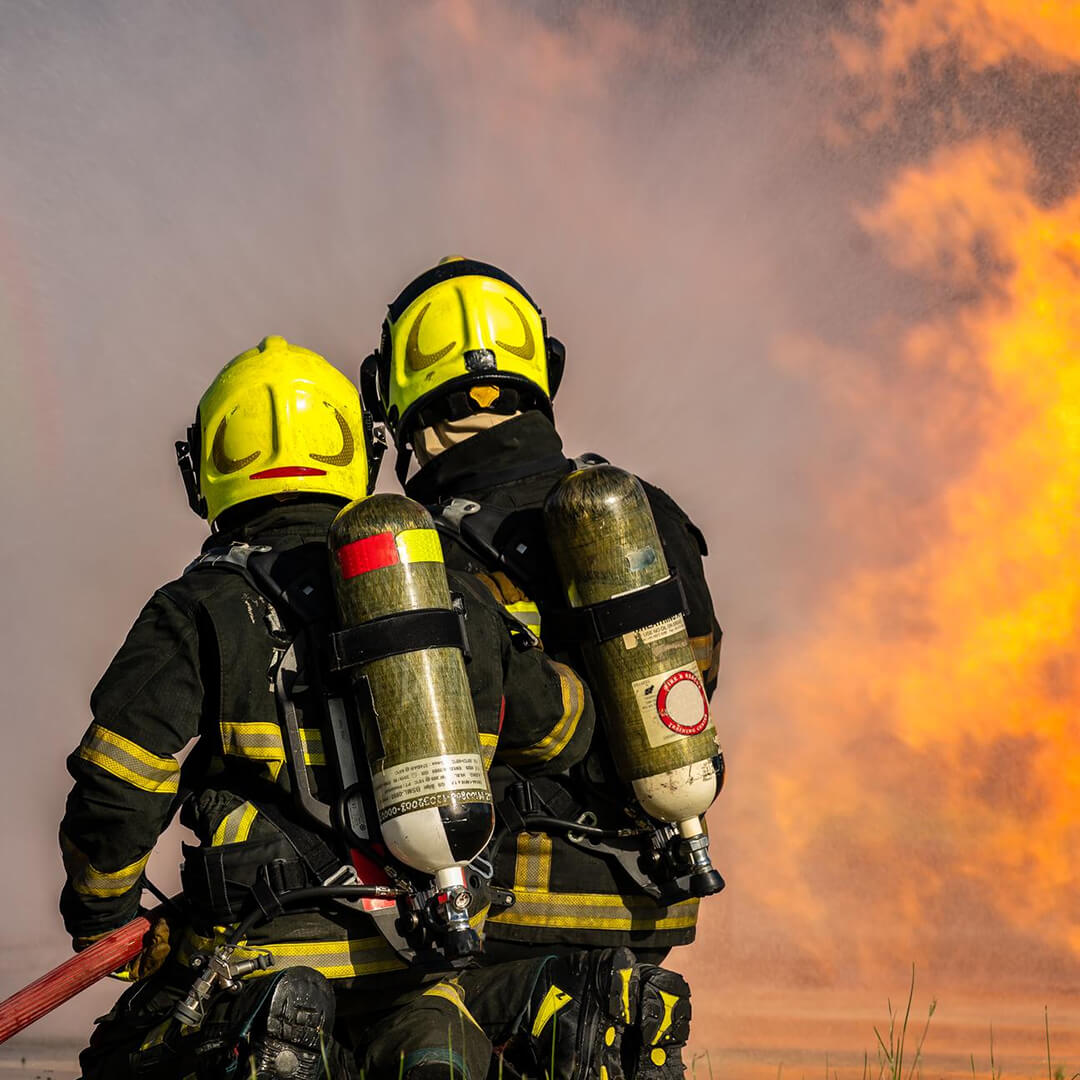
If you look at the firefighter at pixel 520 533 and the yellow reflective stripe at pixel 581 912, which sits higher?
the firefighter at pixel 520 533

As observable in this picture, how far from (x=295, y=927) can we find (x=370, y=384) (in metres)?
2.89

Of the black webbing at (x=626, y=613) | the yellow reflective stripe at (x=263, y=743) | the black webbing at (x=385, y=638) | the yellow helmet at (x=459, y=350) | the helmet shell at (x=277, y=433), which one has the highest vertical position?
the yellow helmet at (x=459, y=350)

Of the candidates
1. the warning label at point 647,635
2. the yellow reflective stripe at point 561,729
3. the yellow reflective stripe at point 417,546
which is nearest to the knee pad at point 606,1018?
the yellow reflective stripe at point 561,729

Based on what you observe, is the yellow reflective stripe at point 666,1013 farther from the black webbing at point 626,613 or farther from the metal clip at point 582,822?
the black webbing at point 626,613

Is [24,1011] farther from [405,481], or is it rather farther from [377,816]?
[405,481]

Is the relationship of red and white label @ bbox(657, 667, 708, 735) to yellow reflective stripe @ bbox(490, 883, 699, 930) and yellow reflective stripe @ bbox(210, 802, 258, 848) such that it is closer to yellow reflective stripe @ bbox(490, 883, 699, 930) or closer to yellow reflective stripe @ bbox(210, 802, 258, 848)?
yellow reflective stripe @ bbox(490, 883, 699, 930)

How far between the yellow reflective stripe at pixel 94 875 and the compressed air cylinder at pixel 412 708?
0.77 metres

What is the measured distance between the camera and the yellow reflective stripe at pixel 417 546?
416 centimetres

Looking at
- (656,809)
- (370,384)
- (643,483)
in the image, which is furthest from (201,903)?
(370,384)

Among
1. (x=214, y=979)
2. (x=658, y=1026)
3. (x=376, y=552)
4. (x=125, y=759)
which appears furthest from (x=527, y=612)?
(x=214, y=979)

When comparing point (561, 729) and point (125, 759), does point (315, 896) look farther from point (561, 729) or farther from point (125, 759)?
point (561, 729)

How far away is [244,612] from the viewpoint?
4.24 meters

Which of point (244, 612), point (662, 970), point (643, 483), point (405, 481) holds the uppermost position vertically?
point (405, 481)

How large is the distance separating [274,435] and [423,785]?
140 cm
